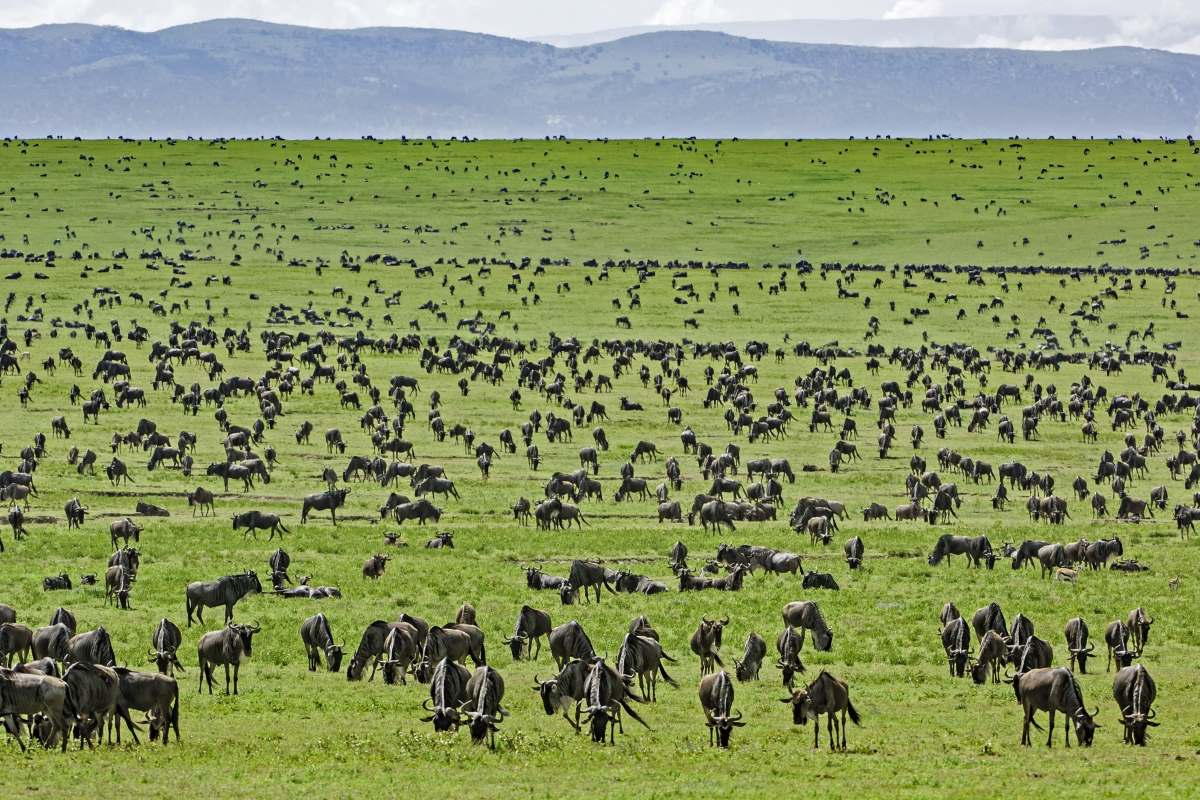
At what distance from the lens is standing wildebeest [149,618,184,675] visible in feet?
82.5

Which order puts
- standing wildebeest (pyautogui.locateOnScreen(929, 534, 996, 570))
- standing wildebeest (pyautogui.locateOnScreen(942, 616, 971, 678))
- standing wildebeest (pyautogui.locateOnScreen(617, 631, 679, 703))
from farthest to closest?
1. standing wildebeest (pyautogui.locateOnScreen(929, 534, 996, 570))
2. standing wildebeest (pyautogui.locateOnScreen(942, 616, 971, 678))
3. standing wildebeest (pyautogui.locateOnScreen(617, 631, 679, 703))

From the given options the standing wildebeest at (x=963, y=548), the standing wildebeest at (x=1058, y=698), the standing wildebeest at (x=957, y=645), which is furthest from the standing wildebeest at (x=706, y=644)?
the standing wildebeest at (x=963, y=548)

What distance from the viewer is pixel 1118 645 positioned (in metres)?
27.5

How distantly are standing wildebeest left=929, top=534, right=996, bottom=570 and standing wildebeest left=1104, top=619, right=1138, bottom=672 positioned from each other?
1079cm

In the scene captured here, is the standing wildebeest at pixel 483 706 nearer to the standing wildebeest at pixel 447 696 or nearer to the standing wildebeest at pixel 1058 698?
the standing wildebeest at pixel 447 696

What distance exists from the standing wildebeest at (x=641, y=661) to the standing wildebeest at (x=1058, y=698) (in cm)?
547

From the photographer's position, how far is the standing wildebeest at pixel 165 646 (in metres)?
25.1

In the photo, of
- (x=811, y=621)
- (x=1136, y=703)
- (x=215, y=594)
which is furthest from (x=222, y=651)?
(x=1136, y=703)

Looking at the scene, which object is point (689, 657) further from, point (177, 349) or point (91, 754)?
point (177, 349)

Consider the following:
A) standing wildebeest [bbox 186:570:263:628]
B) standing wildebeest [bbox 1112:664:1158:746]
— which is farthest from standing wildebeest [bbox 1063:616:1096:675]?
standing wildebeest [bbox 186:570:263:628]

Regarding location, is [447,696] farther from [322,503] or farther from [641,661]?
[322,503]

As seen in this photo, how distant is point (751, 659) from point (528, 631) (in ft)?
13.3

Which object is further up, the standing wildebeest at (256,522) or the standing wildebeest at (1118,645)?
the standing wildebeest at (256,522)

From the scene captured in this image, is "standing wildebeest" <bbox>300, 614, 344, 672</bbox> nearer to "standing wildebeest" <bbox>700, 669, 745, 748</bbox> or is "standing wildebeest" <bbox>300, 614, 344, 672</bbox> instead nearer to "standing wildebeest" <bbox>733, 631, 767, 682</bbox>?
"standing wildebeest" <bbox>733, 631, 767, 682</bbox>
